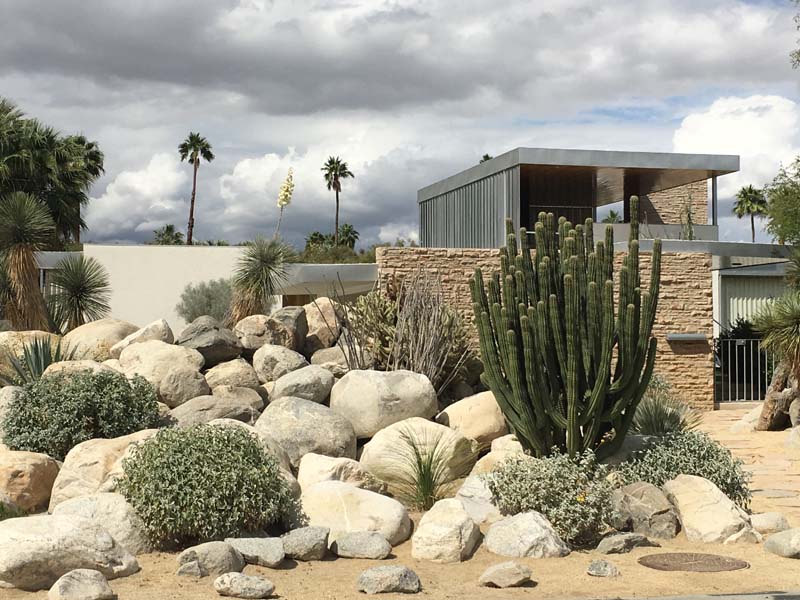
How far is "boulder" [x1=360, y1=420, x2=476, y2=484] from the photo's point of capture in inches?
399

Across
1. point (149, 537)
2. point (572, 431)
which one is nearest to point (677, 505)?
point (572, 431)

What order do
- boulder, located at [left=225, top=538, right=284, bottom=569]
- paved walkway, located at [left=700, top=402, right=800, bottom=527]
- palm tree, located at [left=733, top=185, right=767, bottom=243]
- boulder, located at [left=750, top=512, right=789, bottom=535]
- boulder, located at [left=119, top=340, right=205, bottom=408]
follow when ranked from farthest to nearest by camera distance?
1. palm tree, located at [left=733, top=185, right=767, bottom=243]
2. boulder, located at [left=119, top=340, right=205, bottom=408]
3. paved walkway, located at [left=700, top=402, right=800, bottom=527]
4. boulder, located at [left=750, top=512, right=789, bottom=535]
5. boulder, located at [left=225, top=538, right=284, bottom=569]

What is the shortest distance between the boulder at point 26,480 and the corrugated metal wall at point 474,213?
1270cm

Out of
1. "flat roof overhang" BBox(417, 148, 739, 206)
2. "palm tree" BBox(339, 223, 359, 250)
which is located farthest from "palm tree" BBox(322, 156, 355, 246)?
"flat roof overhang" BBox(417, 148, 739, 206)

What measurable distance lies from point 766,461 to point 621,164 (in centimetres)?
872

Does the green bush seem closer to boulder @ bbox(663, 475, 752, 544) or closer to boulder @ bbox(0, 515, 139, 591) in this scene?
boulder @ bbox(0, 515, 139, 591)

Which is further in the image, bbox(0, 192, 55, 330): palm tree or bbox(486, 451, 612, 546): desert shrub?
bbox(0, 192, 55, 330): palm tree

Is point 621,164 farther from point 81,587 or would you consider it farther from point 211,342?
point 81,587

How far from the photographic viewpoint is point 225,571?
23.1ft

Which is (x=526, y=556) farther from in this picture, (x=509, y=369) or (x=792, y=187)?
(x=792, y=187)

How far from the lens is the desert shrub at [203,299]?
2622 centimetres

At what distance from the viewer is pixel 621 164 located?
19797mm

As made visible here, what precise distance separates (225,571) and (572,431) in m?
3.87

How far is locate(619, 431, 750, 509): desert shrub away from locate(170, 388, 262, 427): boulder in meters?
4.56
